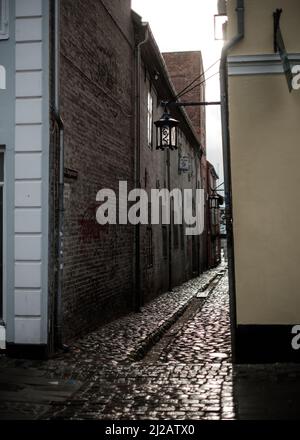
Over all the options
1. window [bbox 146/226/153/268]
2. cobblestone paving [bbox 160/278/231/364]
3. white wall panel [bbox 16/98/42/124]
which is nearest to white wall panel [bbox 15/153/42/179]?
white wall panel [bbox 16/98/42/124]

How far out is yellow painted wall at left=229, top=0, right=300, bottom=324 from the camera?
7.21m

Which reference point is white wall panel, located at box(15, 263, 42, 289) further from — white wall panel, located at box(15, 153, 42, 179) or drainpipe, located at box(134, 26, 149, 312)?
drainpipe, located at box(134, 26, 149, 312)

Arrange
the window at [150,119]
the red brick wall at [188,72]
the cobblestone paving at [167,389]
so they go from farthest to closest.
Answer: the red brick wall at [188,72], the window at [150,119], the cobblestone paving at [167,389]

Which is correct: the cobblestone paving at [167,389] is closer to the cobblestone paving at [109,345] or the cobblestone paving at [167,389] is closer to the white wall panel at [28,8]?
the cobblestone paving at [109,345]

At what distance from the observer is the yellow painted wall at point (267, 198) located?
23.7ft

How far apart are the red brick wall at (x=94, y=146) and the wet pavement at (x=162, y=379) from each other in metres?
0.86

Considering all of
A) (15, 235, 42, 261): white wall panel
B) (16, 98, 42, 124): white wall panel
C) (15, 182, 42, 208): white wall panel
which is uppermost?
(16, 98, 42, 124): white wall panel

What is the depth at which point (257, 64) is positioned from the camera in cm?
730

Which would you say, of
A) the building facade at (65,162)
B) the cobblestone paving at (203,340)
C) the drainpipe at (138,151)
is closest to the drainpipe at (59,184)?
the building facade at (65,162)

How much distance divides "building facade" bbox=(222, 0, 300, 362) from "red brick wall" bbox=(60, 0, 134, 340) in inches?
109

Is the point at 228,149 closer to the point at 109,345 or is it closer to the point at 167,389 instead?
the point at 167,389

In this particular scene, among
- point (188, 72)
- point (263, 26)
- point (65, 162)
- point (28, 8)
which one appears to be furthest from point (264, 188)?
point (188, 72)

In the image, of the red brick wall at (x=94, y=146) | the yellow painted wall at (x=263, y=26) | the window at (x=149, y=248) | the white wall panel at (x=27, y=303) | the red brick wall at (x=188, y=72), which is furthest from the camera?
the red brick wall at (x=188, y=72)
